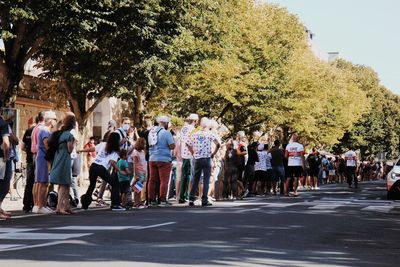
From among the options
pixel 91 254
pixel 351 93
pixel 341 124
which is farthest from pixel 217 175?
pixel 351 93

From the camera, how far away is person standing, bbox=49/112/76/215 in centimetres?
1623

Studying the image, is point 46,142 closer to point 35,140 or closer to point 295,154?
point 35,140

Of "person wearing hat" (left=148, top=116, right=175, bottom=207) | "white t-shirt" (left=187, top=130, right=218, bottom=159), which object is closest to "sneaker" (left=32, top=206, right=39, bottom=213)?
"person wearing hat" (left=148, top=116, right=175, bottom=207)

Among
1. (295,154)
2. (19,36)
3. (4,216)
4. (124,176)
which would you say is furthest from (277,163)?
(4,216)

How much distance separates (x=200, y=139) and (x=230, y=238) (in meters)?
8.94

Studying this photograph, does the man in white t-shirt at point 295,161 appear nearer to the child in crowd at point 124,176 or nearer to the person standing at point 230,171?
the person standing at point 230,171

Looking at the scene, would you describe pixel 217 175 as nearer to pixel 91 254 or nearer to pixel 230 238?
pixel 230 238

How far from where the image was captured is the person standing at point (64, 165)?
16.2 m

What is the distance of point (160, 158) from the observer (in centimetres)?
1927

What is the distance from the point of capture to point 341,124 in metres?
76.8

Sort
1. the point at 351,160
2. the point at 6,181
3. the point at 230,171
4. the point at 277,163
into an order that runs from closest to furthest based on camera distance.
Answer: the point at 6,181 < the point at 230,171 < the point at 277,163 < the point at 351,160

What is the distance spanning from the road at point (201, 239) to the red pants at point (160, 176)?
131 inches

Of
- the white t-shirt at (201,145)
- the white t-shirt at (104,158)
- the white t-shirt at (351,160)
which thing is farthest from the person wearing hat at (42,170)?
the white t-shirt at (351,160)

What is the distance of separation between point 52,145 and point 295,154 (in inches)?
479
